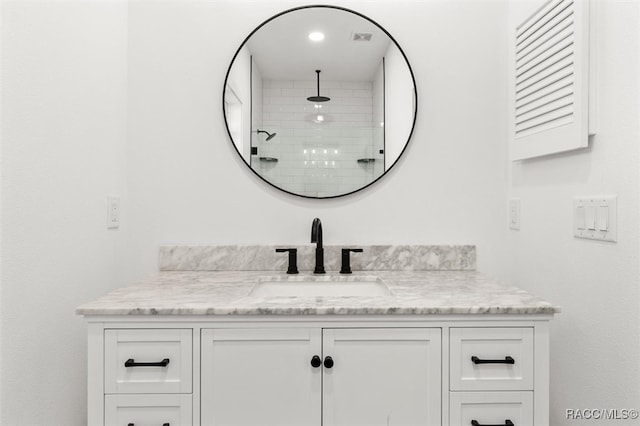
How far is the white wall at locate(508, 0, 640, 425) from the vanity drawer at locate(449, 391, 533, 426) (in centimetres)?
25

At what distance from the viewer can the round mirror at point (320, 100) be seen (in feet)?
6.62

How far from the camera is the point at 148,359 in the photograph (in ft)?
4.44

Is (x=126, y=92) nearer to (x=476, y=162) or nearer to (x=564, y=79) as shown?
(x=476, y=162)

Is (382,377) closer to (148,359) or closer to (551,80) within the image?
(148,359)

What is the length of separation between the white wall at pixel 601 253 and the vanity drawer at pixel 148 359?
1215 mm

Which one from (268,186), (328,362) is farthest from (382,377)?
(268,186)

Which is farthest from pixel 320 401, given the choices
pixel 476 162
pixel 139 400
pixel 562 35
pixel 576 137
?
pixel 562 35

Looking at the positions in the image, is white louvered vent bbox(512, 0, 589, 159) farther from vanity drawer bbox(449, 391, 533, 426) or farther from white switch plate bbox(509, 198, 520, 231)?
vanity drawer bbox(449, 391, 533, 426)

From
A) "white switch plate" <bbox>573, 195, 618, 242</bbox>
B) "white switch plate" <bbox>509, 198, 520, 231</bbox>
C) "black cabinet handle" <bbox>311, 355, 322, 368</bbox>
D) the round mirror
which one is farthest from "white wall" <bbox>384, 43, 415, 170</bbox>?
"black cabinet handle" <bbox>311, 355, 322, 368</bbox>

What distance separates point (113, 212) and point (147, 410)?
0.86m

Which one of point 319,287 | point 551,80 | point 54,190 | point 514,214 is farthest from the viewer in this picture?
point 514,214

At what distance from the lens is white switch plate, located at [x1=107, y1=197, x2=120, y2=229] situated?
1.86 m

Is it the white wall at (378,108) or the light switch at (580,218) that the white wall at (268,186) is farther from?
the light switch at (580,218)

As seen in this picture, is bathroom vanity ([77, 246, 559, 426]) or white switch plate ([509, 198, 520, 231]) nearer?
bathroom vanity ([77, 246, 559, 426])
